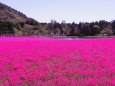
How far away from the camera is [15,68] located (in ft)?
48.7

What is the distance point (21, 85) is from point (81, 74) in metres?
3.62

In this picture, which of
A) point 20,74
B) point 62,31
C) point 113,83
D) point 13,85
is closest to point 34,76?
point 20,74

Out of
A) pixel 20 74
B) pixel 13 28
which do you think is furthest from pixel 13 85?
pixel 13 28

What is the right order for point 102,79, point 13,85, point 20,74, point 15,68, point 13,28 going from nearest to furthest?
1. point 13,85
2. point 102,79
3. point 20,74
4. point 15,68
5. point 13,28

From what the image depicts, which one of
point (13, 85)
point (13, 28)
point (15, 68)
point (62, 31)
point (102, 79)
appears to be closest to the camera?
point (13, 85)

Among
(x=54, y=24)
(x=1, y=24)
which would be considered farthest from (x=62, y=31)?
(x=1, y=24)

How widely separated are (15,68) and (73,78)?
4.31m

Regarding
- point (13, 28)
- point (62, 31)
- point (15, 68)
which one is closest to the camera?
point (15, 68)

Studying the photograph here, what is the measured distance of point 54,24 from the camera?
186 meters

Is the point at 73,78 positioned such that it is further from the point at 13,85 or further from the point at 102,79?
the point at 13,85

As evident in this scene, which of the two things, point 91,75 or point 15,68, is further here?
point 15,68

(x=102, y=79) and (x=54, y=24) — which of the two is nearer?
(x=102, y=79)

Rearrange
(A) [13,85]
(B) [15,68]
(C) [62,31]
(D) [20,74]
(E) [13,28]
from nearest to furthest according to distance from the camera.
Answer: (A) [13,85], (D) [20,74], (B) [15,68], (E) [13,28], (C) [62,31]

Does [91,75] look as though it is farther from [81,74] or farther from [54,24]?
[54,24]
